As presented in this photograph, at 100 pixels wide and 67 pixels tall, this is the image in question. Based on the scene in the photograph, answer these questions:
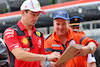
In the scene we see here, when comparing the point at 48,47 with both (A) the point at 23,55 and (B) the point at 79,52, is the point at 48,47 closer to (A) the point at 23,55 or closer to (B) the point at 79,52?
(B) the point at 79,52

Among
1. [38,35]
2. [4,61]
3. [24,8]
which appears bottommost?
[4,61]

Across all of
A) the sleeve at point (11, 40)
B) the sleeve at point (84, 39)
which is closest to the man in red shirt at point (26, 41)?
the sleeve at point (11, 40)

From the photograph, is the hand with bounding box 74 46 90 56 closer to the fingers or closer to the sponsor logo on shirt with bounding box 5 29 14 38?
the fingers

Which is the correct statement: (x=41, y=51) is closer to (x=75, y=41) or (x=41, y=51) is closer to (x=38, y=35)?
(x=38, y=35)

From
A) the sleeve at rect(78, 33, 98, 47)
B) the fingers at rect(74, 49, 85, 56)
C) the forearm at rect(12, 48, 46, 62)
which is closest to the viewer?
the forearm at rect(12, 48, 46, 62)

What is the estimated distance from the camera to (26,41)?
5.65 ft

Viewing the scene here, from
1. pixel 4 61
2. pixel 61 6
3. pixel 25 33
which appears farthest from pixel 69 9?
pixel 25 33

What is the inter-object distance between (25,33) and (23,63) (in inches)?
15.1

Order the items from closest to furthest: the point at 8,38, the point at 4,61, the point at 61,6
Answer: the point at 8,38
the point at 4,61
the point at 61,6

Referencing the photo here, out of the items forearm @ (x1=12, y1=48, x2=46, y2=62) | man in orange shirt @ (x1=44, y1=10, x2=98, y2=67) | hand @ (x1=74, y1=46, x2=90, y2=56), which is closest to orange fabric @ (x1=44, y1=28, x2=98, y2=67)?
man in orange shirt @ (x1=44, y1=10, x2=98, y2=67)

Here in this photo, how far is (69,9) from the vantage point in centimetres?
763

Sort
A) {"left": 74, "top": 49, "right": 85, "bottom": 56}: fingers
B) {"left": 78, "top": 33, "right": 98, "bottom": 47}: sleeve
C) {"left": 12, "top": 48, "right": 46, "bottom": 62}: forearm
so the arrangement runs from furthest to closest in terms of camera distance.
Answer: {"left": 78, "top": 33, "right": 98, "bottom": 47}: sleeve, {"left": 74, "top": 49, "right": 85, "bottom": 56}: fingers, {"left": 12, "top": 48, "right": 46, "bottom": 62}: forearm

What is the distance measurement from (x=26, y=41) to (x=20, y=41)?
7cm

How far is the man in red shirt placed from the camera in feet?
5.16
